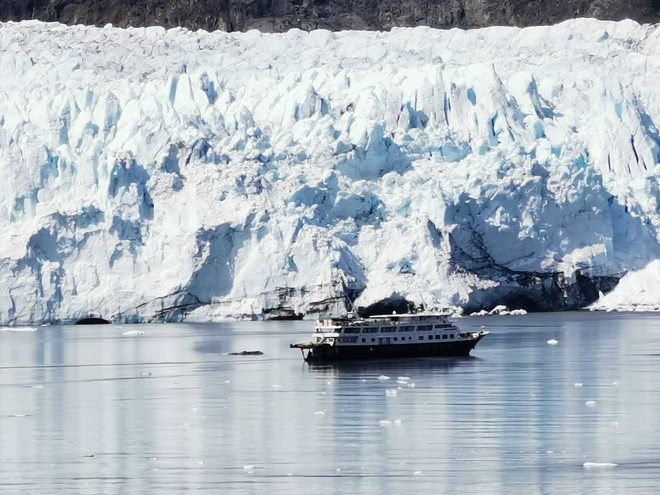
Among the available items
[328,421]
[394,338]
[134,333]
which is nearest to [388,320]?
[394,338]

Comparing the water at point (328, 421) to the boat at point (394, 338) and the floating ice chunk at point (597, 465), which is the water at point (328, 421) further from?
the boat at point (394, 338)

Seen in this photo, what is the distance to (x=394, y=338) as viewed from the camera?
3375 centimetres

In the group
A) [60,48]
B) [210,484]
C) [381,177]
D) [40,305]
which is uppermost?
[60,48]

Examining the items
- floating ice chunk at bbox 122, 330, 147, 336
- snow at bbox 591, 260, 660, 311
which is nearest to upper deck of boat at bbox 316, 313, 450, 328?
floating ice chunk at bbox 122, 330, 147, 336

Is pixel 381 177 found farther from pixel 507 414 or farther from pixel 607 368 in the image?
pixel 507 414

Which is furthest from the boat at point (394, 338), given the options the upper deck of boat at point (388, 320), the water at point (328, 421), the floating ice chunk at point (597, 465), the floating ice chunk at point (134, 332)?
the floating ice chunk at point (597, 465)

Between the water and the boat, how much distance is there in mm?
721

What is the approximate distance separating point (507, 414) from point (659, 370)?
764 cm

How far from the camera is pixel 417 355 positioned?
33875 millimetres

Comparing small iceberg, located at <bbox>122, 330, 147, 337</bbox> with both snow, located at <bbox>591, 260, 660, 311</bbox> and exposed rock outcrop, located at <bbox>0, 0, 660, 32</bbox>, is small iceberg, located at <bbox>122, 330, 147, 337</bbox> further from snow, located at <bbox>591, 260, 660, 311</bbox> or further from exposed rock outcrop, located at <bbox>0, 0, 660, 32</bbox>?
exposed rock outcrop, located at <bbox>0, 0, 660, 32</bbox>

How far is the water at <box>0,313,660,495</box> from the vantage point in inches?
647

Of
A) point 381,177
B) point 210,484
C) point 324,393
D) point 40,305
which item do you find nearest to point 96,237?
point 40,305

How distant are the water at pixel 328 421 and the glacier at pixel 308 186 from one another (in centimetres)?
604

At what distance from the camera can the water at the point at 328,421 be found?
16.4m
